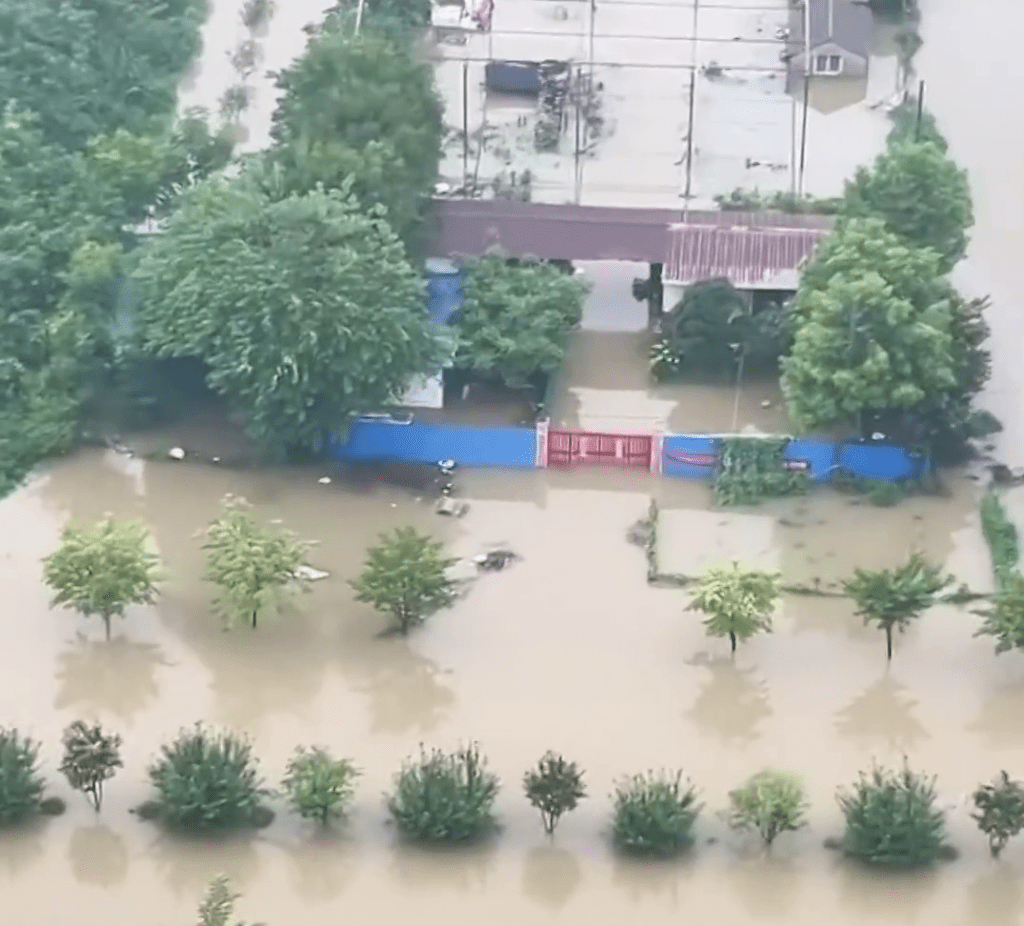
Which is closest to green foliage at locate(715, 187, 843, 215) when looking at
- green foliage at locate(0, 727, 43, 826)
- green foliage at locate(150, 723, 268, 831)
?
green foliage at locate(150, 723, 268, 831)

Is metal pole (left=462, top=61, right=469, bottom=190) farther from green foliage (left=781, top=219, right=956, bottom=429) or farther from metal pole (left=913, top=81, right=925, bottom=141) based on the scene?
green foliage (left=781, top=219, right=956, bottom=429)

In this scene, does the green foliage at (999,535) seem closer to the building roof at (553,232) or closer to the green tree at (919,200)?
the green tree at (919,200)

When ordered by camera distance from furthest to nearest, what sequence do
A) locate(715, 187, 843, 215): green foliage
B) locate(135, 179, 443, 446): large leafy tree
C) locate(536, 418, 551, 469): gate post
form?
locate(715, 187, 843, 215): green foliage → locate(536, 418, 551, 469): gate post → locate(135, 179, 443, 446): large leafy tree

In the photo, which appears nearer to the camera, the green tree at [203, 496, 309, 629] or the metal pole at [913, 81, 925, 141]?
the green tree at [203, 496, 309, 629]

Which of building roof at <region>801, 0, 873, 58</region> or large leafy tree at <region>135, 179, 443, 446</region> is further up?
building roof at <region>801, 0, 873, 58</region>

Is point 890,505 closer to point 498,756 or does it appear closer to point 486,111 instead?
point 498,756

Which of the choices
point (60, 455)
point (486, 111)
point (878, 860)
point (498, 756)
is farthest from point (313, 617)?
point (486, 111)
